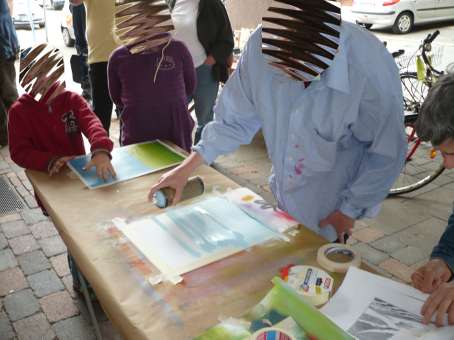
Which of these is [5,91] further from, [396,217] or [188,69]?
[396,217]

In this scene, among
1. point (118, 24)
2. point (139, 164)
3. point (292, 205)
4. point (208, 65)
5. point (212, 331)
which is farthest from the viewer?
point (208, 65)

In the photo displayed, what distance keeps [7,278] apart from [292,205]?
5.83ft

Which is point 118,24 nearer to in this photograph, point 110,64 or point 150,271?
point 110,64

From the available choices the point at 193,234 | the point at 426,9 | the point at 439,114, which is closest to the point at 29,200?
the point at 193,234

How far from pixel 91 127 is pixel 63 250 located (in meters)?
1.13

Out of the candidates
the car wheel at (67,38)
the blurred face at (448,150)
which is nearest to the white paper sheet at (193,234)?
the blurred face at (448,150)

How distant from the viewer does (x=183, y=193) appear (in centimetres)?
140

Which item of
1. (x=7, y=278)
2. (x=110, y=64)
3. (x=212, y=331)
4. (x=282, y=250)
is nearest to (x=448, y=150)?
(x=282, y=250)

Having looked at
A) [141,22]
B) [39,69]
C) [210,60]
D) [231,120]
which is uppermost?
[141,22]

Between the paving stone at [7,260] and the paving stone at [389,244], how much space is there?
7.37ft

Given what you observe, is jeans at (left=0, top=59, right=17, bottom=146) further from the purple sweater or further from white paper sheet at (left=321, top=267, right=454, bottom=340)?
white paper sheet at (left=321, top=267, right=454, bottom=340)

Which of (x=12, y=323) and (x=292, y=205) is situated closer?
(x=292, y=205)

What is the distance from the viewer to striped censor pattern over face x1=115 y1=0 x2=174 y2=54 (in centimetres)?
188

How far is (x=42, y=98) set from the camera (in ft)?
5.78
